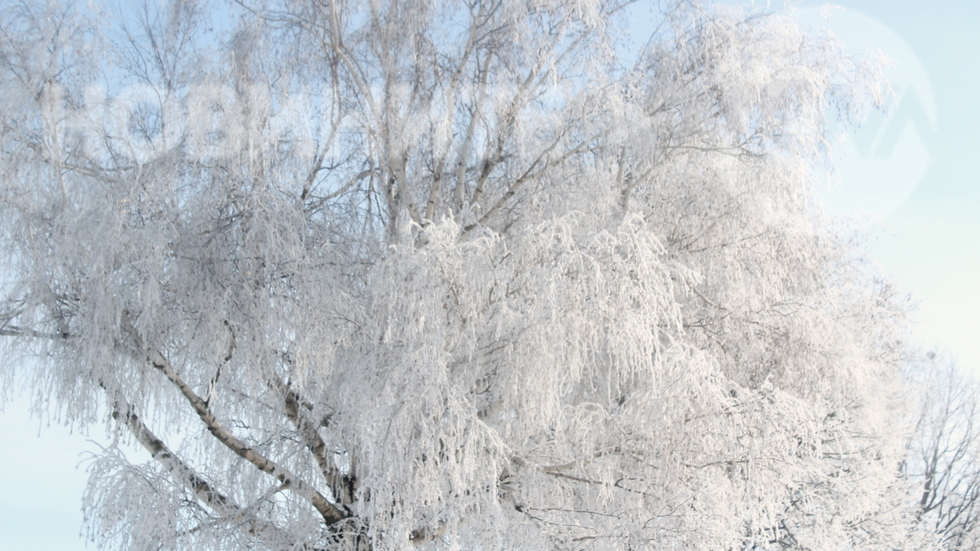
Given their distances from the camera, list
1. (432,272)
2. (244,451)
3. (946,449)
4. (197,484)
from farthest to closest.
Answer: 1. (946,449)
2. (244,451)
3. (197,484)
4. (432,272)

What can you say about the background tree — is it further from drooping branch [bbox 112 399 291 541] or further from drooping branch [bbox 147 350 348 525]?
drooping branch [bbox 112 399 291 541]

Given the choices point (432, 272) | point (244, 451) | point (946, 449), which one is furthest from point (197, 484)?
point (946, 449)

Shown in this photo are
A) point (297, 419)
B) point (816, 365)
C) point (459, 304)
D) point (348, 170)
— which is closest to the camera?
point (459, 304)

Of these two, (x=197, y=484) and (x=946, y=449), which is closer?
(x=197, y=484)

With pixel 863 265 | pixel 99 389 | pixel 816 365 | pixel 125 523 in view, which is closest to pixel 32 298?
pixel 99 389

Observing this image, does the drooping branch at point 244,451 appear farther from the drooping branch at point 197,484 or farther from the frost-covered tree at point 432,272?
the drooping branch at point 197,484

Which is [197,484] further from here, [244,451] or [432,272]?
[432,272]

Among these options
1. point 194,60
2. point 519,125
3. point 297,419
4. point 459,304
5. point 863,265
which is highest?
point 194,60

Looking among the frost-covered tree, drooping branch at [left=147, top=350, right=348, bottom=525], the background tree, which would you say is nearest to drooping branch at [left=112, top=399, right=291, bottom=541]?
the frost-covered tree

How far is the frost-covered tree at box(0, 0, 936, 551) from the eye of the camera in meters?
4.87

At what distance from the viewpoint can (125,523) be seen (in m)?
4.99

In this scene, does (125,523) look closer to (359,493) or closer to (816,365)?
(359,493)

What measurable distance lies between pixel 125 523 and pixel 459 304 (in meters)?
2.39

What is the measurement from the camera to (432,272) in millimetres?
4746
